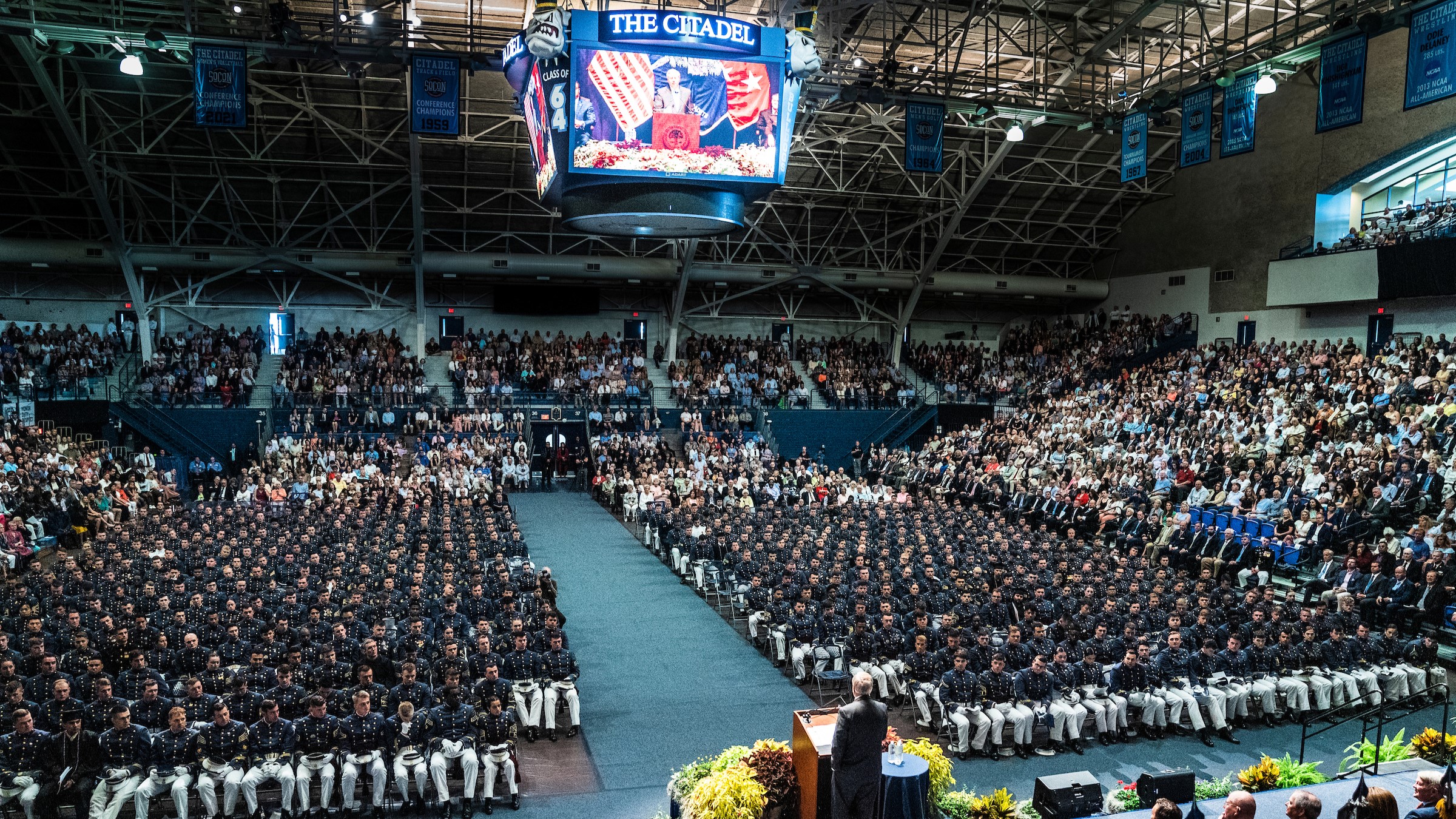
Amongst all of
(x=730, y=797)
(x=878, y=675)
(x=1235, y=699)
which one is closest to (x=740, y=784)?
(x=730, y=797)

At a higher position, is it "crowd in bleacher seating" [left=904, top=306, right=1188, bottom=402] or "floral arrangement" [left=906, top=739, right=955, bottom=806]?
"crowd in bleacher seating" [left=904, top=306, right=1188, bottom=402]

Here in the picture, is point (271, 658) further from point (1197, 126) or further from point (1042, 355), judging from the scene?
point (1042, 355)

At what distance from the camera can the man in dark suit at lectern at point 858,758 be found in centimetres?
686

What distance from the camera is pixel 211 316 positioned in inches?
1377

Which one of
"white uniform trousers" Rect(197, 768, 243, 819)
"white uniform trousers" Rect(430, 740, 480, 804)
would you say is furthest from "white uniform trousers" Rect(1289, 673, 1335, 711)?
"white uniform trousers" Rect(197, 768, 243, 819)

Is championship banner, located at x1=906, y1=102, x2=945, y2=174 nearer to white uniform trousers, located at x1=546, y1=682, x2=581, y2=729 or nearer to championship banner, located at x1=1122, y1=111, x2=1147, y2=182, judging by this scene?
championship banner, located at x1=1122, y1=111, x2=1147, y2=182

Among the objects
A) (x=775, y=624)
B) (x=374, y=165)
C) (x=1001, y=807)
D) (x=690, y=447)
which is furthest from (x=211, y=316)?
(x=1001, y=807)

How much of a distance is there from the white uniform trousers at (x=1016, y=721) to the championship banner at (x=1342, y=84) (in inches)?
470

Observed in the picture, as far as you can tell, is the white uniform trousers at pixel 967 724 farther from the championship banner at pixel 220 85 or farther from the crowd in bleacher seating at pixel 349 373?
the crowd in bleacher seating at pixel 349 373

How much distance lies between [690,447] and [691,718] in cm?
1922

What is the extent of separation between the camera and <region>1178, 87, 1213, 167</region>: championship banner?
67.0 ft

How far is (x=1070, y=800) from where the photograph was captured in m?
8.19

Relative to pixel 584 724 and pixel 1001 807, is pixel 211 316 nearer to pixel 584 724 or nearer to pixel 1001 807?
pixel 584 724

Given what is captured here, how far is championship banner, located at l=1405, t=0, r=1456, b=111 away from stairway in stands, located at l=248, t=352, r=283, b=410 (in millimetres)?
29839
